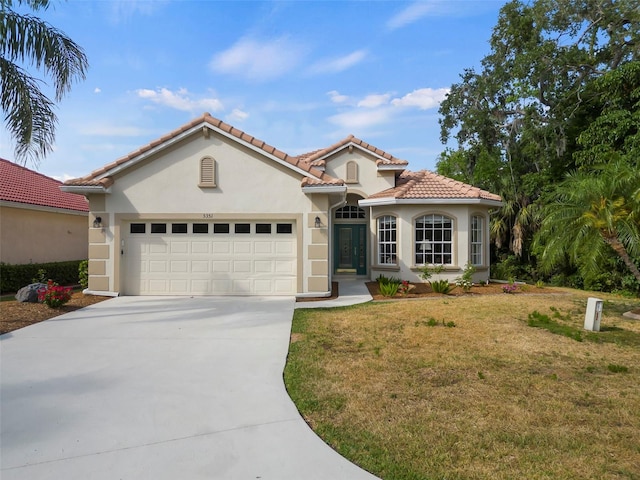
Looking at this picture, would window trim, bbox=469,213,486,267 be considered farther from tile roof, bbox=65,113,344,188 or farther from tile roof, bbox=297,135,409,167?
tile roof, bbox=65,113,344,188

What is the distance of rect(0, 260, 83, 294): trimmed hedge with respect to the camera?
539 inches

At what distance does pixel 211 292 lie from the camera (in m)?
12.3

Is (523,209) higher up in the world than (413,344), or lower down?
higher up

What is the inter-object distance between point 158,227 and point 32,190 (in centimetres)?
840

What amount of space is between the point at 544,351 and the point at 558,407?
7.88 ft

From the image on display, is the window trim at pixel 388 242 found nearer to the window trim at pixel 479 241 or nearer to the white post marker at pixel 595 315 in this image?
the window trim at pixel 479 241

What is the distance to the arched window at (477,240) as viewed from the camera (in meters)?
15.2

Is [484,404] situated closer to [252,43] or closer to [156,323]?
[156,323]

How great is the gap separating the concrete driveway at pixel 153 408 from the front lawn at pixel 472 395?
385 mm

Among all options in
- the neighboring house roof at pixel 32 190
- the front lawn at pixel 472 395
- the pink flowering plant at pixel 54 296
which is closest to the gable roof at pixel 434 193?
the front lawn at pixel 472 395

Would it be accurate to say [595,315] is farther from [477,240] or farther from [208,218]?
[208,218]

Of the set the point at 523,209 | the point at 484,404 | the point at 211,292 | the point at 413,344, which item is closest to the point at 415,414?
the point at 484,404

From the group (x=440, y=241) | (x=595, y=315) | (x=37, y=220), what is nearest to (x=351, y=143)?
(x=440, y=241)

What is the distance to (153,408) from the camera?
4422 mm
